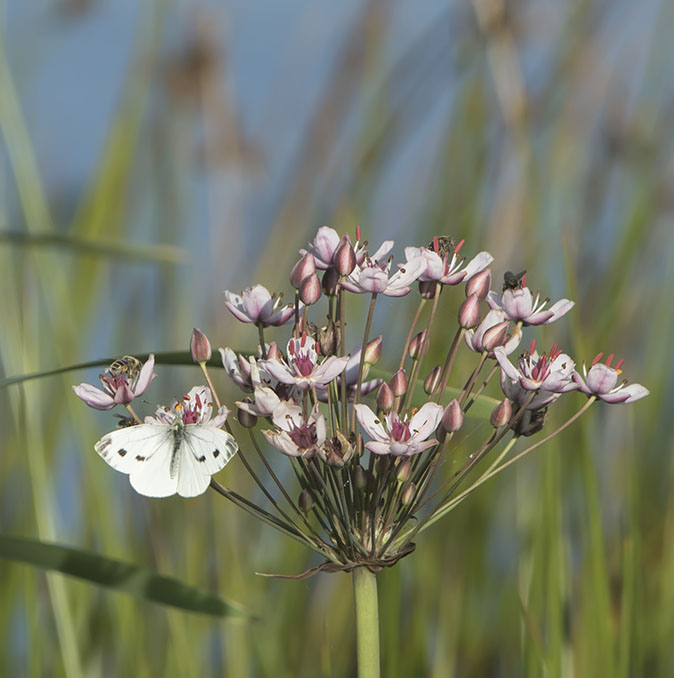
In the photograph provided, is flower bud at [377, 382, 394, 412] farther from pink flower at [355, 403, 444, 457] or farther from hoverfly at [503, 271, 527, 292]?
hoverfly at [503, 271, 527, 292]

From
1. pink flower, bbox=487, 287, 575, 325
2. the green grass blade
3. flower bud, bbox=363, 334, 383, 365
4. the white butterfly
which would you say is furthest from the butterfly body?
pink flower, bbox=487, 287, 575, 325

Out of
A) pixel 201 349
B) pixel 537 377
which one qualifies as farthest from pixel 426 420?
pixel 201 349

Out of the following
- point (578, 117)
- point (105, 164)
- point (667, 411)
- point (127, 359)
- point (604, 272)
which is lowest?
point (127, 359)

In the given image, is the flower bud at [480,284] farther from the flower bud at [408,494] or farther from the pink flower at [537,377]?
the flower bud at [408,494]

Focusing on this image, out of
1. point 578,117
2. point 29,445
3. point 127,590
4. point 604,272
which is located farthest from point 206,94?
point 127,590

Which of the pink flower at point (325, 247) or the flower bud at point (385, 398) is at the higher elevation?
the pink flower at point (325, 247)

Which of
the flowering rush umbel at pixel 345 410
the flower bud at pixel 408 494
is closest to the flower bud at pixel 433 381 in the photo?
the flowering rush umbel at pixel 345 410

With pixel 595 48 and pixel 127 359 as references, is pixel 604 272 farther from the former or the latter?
pixel 127 359
